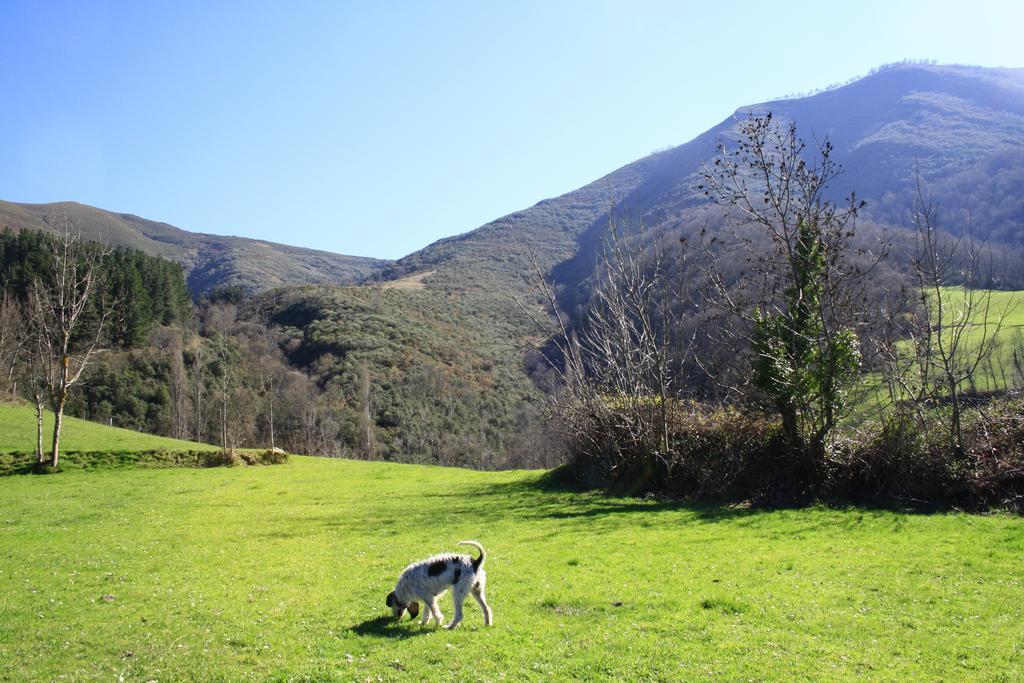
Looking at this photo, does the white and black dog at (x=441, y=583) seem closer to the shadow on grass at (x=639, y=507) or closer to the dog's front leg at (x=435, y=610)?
the dog's front leg at (x=435, y=610)

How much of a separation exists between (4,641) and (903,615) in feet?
42.3

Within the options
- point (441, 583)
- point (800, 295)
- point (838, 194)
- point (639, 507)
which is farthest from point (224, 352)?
point (838, 194)

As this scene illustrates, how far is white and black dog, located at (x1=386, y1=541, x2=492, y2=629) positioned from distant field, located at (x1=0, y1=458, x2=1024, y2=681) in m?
0.30

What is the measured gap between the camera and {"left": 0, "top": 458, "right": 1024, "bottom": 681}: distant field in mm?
8016

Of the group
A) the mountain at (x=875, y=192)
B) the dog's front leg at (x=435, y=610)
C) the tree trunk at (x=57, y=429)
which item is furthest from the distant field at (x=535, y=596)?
the mountain at (x=875, y=192)

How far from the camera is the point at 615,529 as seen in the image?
57.8ft

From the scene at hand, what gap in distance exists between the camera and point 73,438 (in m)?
38.1

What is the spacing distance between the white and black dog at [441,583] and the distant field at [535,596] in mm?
303

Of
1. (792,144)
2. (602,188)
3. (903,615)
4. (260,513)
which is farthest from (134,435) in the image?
(602,188)

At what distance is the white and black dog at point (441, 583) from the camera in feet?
30.5

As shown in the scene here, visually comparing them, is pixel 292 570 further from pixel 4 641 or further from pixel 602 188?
pixel 602 188

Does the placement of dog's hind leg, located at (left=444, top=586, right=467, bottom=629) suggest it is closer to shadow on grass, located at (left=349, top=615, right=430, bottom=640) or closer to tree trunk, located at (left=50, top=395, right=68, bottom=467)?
shadow on grass, located at (left=349, top=615, right=430, bottom=640)

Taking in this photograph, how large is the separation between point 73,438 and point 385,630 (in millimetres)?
37492

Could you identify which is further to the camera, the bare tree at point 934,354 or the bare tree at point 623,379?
the bare tree at point 623,379
